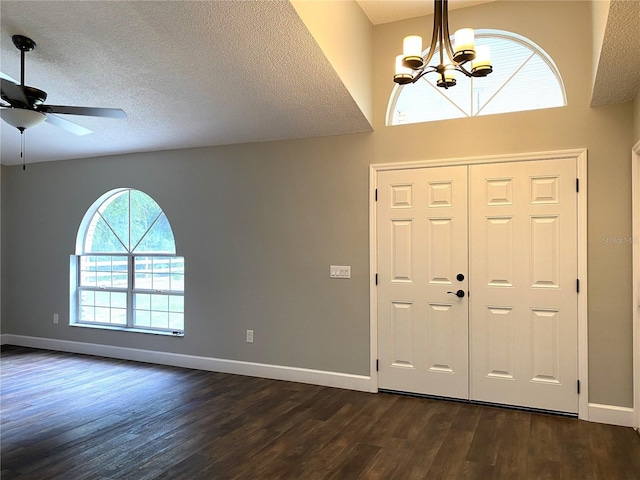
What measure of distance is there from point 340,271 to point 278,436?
5.21 feet

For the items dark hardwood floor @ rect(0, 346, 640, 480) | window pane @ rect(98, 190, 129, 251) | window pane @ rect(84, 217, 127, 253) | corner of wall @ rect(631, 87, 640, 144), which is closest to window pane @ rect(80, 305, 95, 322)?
window pane @ rect(84, 217, 127, 253)

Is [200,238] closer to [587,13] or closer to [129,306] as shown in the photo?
[129,306]

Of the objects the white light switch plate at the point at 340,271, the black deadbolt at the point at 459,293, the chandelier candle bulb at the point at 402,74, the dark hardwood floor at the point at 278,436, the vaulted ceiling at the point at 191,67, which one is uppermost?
the vaulted ceiling at the point at 191,67

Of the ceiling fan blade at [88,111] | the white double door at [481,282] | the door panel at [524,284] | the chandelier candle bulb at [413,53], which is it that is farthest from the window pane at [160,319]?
the chandelier candle bulb at [413,53]

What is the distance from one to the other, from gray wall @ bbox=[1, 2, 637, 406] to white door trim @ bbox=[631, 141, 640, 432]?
0.17 ft

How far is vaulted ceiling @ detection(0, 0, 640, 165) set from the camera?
2.92 metres

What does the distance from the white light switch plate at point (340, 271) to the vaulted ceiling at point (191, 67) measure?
1.26 metres

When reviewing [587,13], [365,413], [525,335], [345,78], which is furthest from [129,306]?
[587,13]

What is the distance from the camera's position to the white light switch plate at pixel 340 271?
4180mm

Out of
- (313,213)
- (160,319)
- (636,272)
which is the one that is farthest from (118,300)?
(636,272)

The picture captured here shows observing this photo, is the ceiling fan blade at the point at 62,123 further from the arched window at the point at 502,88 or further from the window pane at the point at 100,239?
the arched window at the point at 502,88

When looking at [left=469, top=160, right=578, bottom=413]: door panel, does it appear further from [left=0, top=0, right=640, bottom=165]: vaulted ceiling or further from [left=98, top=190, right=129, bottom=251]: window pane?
[left=98, top=190, right=129, bottom=251]: window pane

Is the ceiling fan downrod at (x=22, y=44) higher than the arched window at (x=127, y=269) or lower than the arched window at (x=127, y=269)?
higher

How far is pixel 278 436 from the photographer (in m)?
3.14
